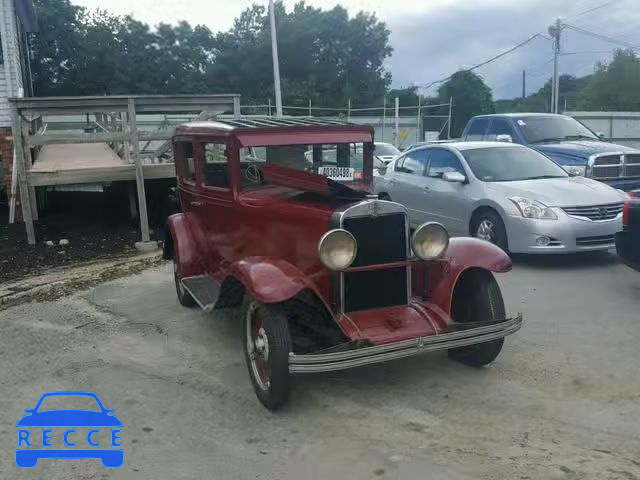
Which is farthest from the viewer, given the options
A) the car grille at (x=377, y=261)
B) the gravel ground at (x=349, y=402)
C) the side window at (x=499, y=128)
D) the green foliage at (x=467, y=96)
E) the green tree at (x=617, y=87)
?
the green tree at (x=617, y=87)

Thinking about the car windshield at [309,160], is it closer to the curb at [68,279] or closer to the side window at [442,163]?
the curb at [68,279]

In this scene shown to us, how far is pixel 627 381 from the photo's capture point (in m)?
4.25

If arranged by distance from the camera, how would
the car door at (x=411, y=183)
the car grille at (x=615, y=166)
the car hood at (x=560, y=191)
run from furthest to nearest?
the car grille at (x=615, y=166)
the car door at (x=411, y=183)
the car hood at (x=560, y=191)

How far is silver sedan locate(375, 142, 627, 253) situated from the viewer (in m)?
7.25

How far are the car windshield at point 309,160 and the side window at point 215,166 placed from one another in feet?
0.62

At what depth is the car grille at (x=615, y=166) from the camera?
32.1ft

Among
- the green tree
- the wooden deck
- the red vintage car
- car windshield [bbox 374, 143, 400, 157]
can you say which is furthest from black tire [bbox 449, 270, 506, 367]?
the green tree

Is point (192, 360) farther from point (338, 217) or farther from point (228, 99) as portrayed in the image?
point (228, 99)

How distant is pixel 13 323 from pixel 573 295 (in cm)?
555

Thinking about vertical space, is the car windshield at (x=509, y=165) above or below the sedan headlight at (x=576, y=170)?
above

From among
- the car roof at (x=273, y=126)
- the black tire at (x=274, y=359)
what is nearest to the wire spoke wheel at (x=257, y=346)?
the black tire at (x=274, y=359)

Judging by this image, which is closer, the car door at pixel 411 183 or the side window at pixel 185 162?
the side window at pixel 185 162

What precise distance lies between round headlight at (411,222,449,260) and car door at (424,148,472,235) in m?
3.95

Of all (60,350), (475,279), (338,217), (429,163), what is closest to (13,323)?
(60,350)
